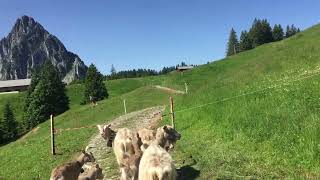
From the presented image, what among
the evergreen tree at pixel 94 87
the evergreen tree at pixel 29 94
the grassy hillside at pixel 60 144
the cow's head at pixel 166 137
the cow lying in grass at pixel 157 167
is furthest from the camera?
the evergreen tree at pixel 94 87

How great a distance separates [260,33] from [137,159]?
175m

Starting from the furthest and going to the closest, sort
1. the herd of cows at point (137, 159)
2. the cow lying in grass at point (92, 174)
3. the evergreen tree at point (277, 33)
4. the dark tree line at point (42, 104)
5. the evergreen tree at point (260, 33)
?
the evergreen tree at point (277, 33)
the evergreen tree at point (260, 33)
the dark tree line at point (42, 104)
the cow lying in grass at point (92, 174)
the herd of cows at point (137, 159)

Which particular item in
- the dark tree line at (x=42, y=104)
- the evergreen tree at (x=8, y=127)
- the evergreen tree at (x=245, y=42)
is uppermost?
the evergreen tree at (x=245, y=42)

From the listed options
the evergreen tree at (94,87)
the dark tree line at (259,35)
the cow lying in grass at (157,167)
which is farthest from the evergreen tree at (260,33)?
the cow lying in grass at (157,167)

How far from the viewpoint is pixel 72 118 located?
7138 centimetres

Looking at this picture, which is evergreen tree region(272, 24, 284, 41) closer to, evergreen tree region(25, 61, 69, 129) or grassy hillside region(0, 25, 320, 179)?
evergreen tree region(25, 61, 69, 129)

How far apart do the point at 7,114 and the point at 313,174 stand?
90594mm

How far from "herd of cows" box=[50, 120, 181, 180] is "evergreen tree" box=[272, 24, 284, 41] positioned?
17597 cm

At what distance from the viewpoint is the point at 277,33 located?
193 meters

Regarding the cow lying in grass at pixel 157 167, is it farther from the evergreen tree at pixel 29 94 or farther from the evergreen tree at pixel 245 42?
the evergreen tree at pixel 245 42

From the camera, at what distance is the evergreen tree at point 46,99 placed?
103188mm

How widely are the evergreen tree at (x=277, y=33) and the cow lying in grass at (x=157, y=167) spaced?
7204 inches

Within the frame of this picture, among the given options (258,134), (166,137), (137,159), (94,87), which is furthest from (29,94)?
(137,159)

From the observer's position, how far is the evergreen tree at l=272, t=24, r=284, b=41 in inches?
7544
